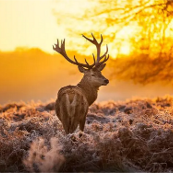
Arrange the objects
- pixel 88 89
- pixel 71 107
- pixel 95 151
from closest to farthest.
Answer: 1. pixel 95 151
2. pixel 71 107
3. pixel 88 89

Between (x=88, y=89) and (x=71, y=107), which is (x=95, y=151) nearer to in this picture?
(x=71, y=107)

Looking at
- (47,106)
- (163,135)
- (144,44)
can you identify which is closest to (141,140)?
(163,135)

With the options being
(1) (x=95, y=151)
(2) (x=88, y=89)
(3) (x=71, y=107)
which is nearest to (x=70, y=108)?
(3) (x=71, y=107)

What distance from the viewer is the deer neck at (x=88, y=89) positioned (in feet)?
31.1

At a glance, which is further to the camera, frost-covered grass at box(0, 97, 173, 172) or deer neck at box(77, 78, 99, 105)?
deer neck at box(77, 78, 99, 105)

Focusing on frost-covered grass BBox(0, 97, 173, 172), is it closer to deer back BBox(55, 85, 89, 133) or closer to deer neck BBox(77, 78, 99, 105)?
deer back BBox(55, 85, 89, 133)

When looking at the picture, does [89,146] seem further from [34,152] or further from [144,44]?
[144,44]

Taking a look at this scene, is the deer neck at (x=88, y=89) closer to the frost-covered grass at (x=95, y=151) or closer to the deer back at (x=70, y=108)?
the deer back at (x=70, y=108)

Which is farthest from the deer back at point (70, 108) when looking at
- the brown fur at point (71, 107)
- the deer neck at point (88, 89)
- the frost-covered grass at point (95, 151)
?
the deer neck at point (88, 89)

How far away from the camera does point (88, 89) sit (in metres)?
9.55

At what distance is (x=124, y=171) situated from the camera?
22.0 ft

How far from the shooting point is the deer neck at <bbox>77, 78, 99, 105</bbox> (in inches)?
373

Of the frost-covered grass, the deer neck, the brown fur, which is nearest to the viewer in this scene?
the frost-covered grass

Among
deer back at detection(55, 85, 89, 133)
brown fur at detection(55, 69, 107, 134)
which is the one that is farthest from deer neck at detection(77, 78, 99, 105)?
deer back at detection(55, 85, 89, 133)
